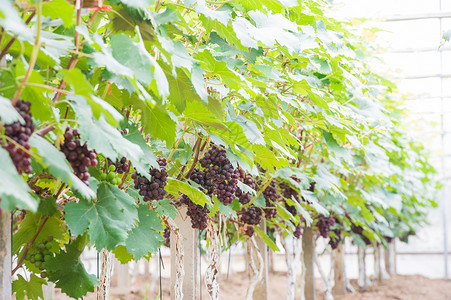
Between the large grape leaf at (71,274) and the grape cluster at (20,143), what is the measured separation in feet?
2.62

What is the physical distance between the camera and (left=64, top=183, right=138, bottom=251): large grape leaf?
4.23 feet

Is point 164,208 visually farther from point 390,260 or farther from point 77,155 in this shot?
point 390,260

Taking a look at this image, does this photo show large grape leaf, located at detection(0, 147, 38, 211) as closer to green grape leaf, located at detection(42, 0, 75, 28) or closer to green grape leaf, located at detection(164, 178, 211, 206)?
green grape leaf, located at detection(42, 0, 75, 28)

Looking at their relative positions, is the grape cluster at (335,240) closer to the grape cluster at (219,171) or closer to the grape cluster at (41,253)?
the grape cluster at (219,171)

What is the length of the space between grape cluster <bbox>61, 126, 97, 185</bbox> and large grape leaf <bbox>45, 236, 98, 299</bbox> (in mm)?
618

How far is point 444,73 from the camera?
1196cm

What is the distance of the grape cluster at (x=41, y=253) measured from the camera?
1733 mm

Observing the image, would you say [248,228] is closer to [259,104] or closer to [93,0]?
[259,104]

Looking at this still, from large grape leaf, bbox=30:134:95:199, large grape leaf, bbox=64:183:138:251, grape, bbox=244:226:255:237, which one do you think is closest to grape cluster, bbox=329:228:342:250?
grape, bbox=244:226:255:237

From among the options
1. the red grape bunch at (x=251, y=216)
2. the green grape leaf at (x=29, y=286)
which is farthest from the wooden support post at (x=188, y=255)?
the green grape leaf at (x=29, y=286)

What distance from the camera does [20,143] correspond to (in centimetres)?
94

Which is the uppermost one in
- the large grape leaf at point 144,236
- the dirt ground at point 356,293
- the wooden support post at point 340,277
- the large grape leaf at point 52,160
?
the large grape leaf at point 52,160

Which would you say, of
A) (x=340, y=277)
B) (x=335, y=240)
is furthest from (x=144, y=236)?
(x=340, y=277)

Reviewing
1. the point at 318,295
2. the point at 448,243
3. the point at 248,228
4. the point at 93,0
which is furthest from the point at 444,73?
the point at 93,0
